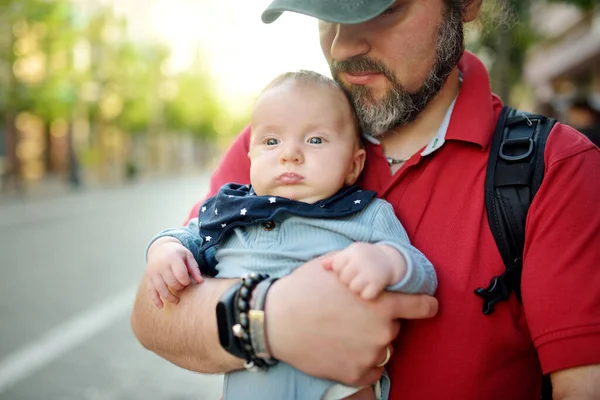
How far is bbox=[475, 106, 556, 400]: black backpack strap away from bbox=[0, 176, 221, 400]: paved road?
393 centimetres

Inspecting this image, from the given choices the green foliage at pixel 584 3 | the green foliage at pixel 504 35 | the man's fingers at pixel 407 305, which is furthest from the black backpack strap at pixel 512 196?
the green foliage at pixel 584 3

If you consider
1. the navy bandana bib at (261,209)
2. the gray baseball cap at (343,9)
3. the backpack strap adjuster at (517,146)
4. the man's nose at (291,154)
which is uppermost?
the gray baseball cap at (343,9)

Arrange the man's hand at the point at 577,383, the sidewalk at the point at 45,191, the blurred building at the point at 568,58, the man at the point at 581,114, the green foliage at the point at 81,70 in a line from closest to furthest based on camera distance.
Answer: the man's hand at the point at 577,383
the man at the point at 581,114
the blurred building at the point at 568,58
the sidewalk at the point at 45,191
the green foliage at the point at 81,70

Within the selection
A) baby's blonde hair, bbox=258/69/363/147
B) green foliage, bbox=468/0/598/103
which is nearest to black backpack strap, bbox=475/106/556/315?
baby's blonde hair, bbox=258/69/363/147

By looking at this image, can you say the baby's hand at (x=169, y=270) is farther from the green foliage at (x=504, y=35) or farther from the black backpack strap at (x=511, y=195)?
the green foliage at (x=504, y=35)

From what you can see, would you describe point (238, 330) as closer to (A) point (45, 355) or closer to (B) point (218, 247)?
(B) point (218, 247)

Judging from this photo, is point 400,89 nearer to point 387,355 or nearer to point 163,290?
point 387,355

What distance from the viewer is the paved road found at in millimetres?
5293

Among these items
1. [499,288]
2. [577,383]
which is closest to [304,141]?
[499,288]

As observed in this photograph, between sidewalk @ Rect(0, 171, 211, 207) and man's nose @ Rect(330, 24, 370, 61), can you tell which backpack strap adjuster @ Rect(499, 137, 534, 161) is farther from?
sidewalk @ Rect(0, 171, 211, 207)

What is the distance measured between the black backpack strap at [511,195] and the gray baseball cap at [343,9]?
573mm

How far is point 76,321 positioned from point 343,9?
5.95 meters

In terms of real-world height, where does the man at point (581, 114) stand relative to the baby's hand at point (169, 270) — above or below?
below

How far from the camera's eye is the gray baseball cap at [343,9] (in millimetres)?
1914
